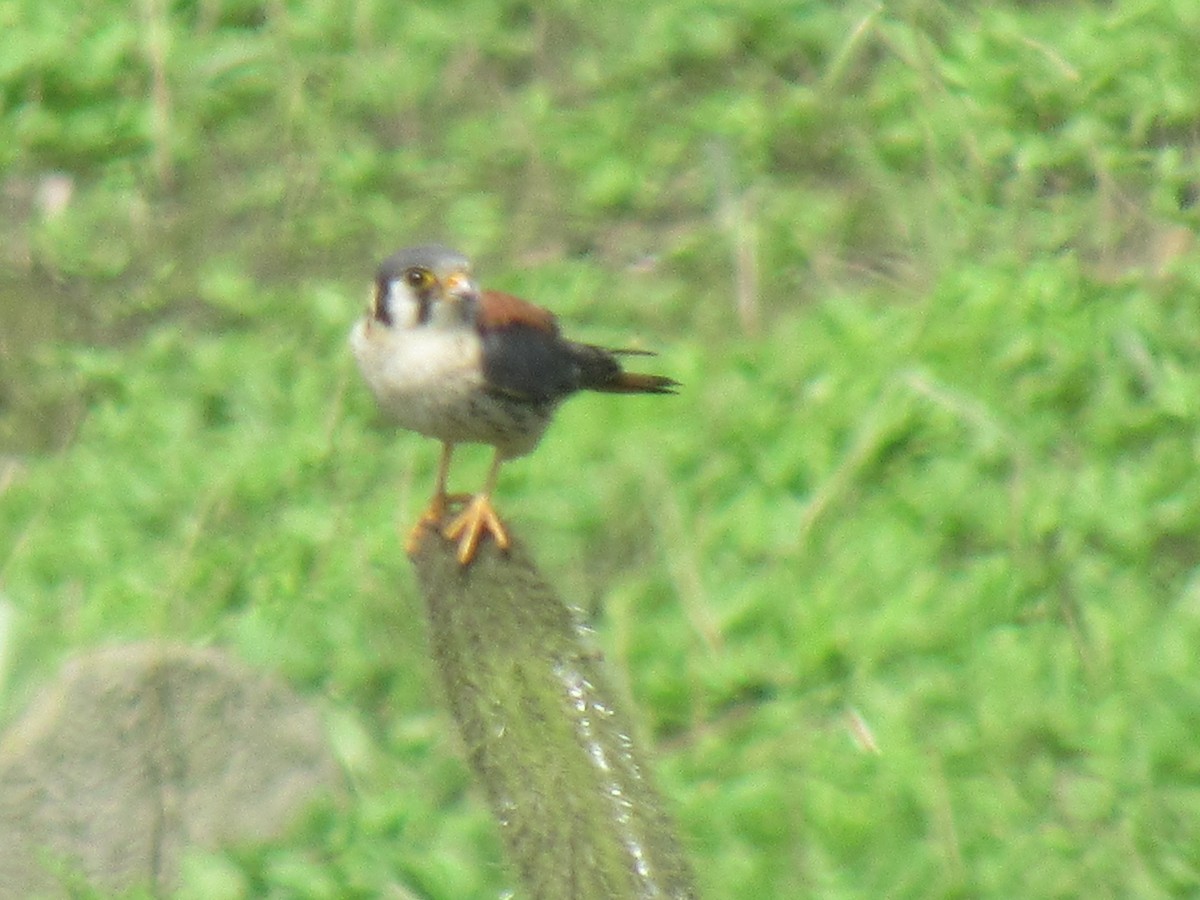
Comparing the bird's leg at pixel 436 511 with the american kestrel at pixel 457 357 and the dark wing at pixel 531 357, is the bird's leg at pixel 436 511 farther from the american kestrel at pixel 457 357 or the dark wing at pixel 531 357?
the dark wing at pixel 531 357

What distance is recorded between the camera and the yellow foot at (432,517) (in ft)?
10.7

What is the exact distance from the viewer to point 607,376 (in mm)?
3945

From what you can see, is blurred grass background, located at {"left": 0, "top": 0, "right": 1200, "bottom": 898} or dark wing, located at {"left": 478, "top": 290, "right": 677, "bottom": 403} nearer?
dark wing, located at {"left": 478, "top": 290, "right": 677, "bottom": 403}

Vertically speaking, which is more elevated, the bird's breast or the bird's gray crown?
the bird's gray crown

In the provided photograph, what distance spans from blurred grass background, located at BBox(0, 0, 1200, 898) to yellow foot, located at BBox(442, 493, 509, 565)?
3.83ft

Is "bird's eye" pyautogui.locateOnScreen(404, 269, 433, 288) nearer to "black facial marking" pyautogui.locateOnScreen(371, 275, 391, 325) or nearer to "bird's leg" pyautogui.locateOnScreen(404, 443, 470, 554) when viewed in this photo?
"black facial marking" pyautogui.locateOnScreen(371, 275, 391, 325)

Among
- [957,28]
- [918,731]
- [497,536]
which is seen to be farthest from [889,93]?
[497,536]

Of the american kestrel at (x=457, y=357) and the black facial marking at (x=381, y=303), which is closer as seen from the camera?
the american kestrel at (x=457, y=357)

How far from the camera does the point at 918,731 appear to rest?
4426 mm

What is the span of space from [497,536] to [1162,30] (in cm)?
368

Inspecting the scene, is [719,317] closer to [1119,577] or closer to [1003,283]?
[1003,283]

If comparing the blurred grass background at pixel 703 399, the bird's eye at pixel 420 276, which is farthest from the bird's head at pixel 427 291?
the blurred grass background at pixel 703 399

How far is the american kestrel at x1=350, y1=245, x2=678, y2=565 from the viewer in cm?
371

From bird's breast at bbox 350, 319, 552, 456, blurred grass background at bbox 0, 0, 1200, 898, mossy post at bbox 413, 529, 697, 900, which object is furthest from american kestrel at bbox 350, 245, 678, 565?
blurred grass background at bbox 0, 0, 1200, 898
